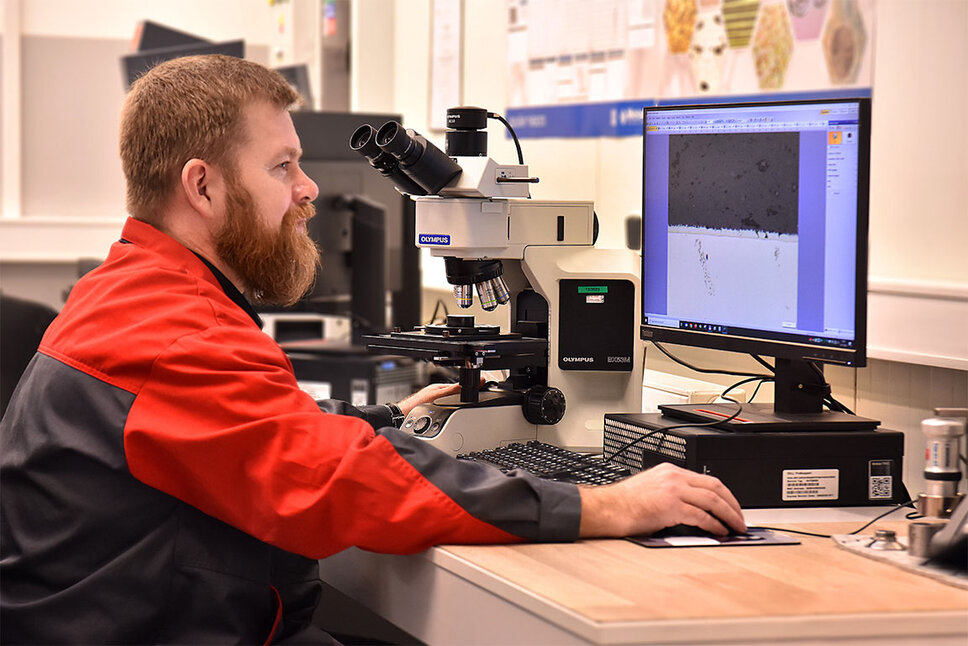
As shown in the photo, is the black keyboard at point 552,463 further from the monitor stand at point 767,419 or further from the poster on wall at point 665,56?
the poster on wall at point 665,56

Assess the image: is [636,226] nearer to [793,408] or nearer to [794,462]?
[793,408]

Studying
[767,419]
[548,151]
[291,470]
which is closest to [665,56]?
[548,151]

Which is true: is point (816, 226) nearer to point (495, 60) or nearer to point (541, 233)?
point (541, 233)

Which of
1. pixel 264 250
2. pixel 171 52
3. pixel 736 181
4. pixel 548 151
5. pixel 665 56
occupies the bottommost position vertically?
pixel 264 250

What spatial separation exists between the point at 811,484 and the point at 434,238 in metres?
0.70

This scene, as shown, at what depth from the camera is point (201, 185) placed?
61.5 inches

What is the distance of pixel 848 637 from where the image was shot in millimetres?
1132

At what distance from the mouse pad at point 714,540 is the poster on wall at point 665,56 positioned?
989mm

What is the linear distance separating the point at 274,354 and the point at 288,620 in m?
0.40

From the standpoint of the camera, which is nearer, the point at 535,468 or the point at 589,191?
the point at 535,468

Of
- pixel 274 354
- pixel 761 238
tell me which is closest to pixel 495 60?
pixel 761 238

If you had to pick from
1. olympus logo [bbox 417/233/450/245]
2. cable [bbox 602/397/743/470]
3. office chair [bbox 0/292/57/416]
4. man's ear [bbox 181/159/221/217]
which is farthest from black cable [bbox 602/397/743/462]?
office chair [bbox 0/292/57/416]

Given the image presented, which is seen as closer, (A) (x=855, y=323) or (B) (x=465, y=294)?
(A) (x=855, y=323)

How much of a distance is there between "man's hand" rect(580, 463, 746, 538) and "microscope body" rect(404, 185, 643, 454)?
50 cm
